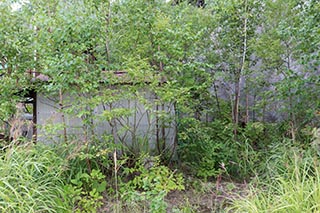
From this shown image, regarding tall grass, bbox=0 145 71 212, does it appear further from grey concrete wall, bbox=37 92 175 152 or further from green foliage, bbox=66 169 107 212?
grey concrete wall, bbox=37 92 175 152

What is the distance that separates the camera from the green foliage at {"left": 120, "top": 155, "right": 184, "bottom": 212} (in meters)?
2.90

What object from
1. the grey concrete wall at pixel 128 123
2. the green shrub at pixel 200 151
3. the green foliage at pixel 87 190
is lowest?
the green foliage at pixel 87 190

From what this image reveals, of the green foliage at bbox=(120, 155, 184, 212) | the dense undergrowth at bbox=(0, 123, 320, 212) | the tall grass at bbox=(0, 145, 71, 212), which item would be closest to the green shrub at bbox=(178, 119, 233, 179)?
the dense undergrowth at bbox=(0, 123, 320, 212)

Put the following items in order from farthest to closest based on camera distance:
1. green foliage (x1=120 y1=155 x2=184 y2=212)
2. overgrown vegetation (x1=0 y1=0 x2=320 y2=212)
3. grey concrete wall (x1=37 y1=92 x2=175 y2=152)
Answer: grey concrete wall (x1=37 y1=92 x2=175 y2=152)
overgrown vegetation (x1=0 y1=0 x2=320 y2=212)
green foliage (x1=120 y1=155 x2=184 y2=212)

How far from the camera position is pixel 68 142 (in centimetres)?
368

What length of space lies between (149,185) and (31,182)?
125cm

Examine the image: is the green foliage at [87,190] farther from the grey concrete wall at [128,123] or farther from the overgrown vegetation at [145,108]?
the grey concrete wall at [128,123]

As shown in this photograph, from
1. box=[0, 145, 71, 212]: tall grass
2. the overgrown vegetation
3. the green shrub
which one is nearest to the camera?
box=[0, 145, 71, 212]: tall grass

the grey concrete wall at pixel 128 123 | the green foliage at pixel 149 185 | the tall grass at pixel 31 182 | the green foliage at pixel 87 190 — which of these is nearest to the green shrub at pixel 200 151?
the grey concrete wall at pixel 128 123

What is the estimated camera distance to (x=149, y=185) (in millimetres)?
3090

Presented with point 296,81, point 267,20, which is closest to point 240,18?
point 267,20

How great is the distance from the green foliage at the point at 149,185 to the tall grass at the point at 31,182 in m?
0.76

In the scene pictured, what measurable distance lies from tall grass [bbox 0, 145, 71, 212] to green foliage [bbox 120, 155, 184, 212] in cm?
76

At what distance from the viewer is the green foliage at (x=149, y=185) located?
2.90 metres
